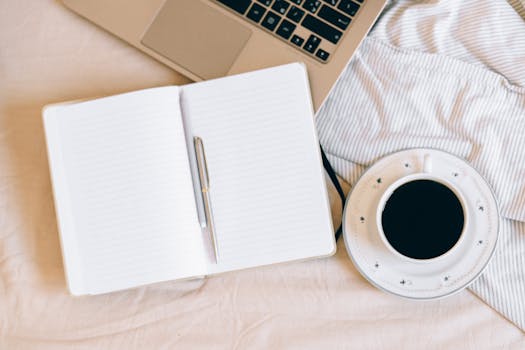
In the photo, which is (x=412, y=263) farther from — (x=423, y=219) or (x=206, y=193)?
(x=206, y=193)

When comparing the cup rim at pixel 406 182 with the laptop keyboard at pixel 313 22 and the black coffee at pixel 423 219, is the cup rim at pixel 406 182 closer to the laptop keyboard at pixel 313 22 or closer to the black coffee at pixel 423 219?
the black coffee at pixel 423 219

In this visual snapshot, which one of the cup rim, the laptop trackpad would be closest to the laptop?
the laptop trackpad

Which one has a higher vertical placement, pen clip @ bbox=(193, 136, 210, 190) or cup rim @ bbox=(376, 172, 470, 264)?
cup rim @ bbox=(376, 172, 470, 264)

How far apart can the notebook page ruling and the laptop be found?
0.21 feet

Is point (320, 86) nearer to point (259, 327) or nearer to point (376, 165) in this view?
point (376, 165)

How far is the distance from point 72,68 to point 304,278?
0.31 metres

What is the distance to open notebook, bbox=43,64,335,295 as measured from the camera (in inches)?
22.9

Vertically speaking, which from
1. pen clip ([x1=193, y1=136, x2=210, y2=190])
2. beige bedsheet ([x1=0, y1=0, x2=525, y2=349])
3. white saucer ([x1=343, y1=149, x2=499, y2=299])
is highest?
white saucer ([x1=343, y1=149, x2=499, y2=299])

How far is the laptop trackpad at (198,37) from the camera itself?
2.04 ft

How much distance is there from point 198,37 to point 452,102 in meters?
0.25

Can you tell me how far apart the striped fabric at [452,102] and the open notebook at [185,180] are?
2.7 inches

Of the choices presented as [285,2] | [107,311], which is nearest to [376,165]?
[285,2]

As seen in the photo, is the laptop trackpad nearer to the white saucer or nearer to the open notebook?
the open notebook

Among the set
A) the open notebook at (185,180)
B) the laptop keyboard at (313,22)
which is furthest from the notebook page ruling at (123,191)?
the laptop keyboard at (313,22)
